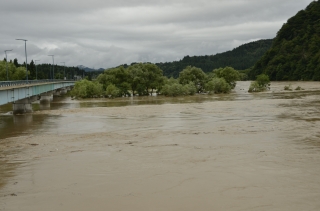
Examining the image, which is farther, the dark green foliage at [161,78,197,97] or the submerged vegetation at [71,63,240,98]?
the submerged vegetation at [71,63,240,98]

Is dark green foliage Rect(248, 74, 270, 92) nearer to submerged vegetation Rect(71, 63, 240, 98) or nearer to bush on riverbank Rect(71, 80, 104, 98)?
submerged vegetation Rect(71, 63, 240, 98)

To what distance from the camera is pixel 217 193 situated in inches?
501

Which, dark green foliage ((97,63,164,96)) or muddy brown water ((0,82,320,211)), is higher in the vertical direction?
dark green foliage ((97,63,164,96))

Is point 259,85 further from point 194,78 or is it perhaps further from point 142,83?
point 142,83

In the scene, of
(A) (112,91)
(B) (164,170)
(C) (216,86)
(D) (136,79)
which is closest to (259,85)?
(C) (216,86)

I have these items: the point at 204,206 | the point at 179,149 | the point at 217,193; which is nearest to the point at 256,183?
the point at 217,193

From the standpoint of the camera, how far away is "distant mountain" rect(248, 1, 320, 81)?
6004 inches

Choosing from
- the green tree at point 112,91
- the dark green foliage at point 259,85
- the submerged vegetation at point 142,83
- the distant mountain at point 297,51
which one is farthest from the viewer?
the distant mountain at point 297,51

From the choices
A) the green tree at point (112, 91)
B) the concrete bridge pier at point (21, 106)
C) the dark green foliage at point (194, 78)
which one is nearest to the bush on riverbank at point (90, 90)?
the green tree at point (112, 91)

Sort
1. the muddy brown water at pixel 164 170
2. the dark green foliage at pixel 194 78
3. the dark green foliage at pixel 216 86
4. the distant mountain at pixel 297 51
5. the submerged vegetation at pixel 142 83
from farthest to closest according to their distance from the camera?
the distant mountain at pixel 297 51 < the dark green foliage at pixel 194 78 < the dark green foliage at pixel 216 86 < the submerged vegetation at pixel 142 83 < the muddy brown water at pixel 164 170

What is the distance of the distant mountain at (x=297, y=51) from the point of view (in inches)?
6004

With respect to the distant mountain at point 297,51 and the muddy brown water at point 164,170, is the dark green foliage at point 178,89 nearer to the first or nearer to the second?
the muddy brown water at point 164,170

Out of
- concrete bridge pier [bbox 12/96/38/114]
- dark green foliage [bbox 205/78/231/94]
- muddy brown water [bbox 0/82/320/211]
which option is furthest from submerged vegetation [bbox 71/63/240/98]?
muddy brown water [bbox 0/82/320/211]

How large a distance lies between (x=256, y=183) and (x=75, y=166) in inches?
332
